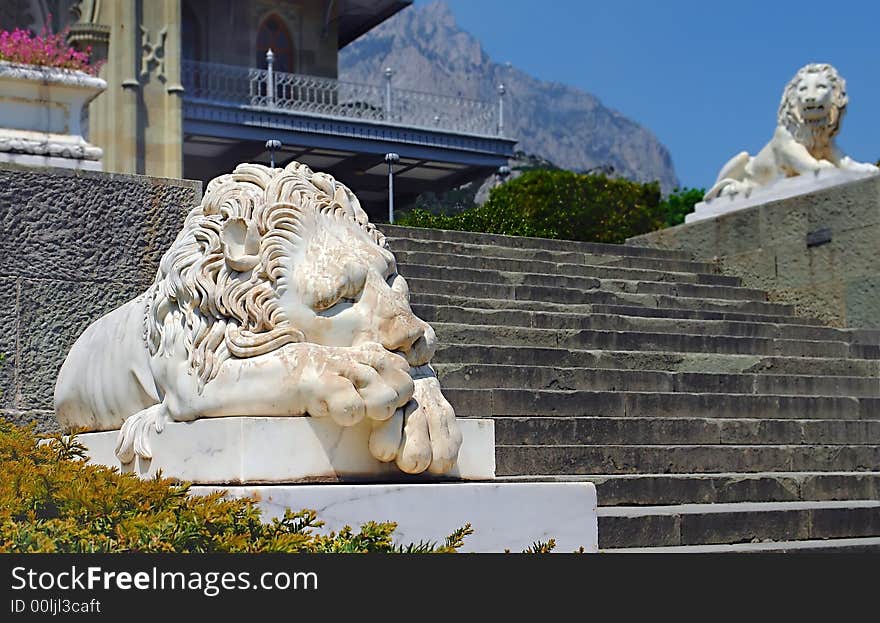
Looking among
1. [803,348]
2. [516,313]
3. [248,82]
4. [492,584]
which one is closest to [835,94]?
[803,348]

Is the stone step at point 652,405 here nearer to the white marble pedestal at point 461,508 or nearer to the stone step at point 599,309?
the stone step at point 599,309

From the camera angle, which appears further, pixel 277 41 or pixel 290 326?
pixel 277 41

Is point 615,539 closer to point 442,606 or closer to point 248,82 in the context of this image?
point 442,606

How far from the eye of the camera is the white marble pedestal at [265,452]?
11.3ft

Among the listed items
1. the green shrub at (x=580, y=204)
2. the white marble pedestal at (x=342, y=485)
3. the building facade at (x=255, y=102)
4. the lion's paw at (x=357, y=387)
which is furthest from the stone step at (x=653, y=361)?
the building facade at (x=255, y=102)

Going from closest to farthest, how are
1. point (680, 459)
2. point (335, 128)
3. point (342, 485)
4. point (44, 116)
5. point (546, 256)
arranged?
point (342, 485), point (680, 459), point (44, 116), point (546, 256), point (335, 128)

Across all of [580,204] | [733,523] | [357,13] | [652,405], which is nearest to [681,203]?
[580,204]

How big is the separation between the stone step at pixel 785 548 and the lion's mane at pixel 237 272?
1.86 m

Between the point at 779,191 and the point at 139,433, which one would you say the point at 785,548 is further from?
the point at 779,191

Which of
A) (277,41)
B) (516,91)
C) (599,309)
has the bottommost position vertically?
(599,309)

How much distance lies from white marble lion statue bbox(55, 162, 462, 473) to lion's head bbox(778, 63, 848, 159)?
7727mm

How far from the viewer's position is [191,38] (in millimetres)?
24625

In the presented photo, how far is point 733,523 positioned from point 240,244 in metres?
2.72

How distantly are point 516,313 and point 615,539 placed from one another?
332cm
